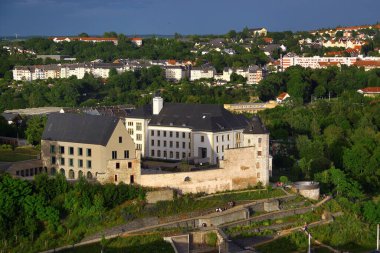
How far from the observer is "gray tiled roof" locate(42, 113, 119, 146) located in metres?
30.3

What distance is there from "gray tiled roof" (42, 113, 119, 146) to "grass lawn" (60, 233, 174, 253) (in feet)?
14.5

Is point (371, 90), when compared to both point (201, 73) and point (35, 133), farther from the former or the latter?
point (35, 133)

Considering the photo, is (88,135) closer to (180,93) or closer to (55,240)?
(55,240)

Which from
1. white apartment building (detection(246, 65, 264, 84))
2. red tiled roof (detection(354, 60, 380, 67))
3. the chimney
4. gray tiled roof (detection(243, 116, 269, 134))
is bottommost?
gray tiled roof (detection(243, 116, 269, 134))

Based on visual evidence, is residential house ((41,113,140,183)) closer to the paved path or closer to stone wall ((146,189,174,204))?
stone wall ((146,189,174,204))

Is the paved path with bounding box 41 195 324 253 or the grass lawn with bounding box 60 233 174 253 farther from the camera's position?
the paved path with bounding box 41 195 324 253

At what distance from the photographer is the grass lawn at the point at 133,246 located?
26.3 meters

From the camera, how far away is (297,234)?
29.0 metres

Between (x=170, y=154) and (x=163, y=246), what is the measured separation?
12.9 meters

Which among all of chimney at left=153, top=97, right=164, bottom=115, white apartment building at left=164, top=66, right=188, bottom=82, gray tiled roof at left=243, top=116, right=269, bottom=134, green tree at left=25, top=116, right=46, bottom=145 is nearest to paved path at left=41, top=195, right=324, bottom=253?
gray tiled roof at left=243, top=116, right=269, bottom=134

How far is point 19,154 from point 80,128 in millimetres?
3961

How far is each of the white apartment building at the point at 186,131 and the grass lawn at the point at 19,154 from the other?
22.1 feet

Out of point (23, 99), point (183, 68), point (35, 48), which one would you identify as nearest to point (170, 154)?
point (23, 99)

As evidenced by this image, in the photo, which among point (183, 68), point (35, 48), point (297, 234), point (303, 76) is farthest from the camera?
point (35, 48)
